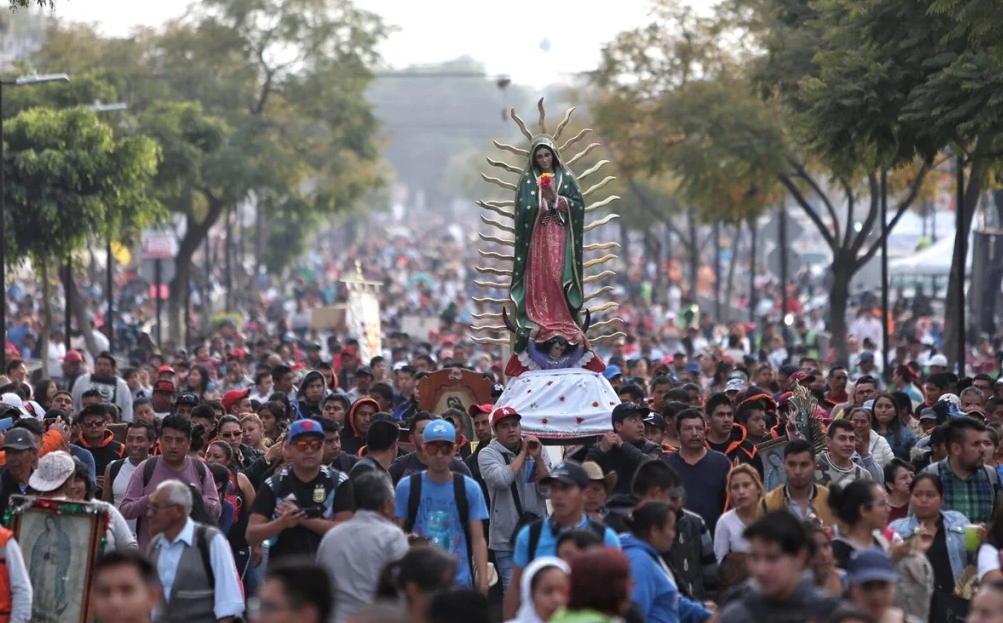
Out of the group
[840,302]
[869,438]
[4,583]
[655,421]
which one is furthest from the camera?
[840,302]

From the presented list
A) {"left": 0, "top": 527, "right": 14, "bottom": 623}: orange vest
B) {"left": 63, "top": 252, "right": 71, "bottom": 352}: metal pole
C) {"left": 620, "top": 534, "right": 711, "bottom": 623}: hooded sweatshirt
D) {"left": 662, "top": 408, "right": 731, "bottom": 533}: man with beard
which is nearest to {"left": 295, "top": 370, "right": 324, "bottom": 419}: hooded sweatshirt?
{"left": 662, "top": 408, "right": 731, "bottom": 533}: man with beard

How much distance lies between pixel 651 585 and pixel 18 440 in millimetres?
4198

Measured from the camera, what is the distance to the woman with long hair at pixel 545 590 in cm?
749

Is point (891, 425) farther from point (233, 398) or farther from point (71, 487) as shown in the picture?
point (71, 487)

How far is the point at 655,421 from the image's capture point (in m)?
13.9

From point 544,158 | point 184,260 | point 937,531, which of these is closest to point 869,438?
point 937,531

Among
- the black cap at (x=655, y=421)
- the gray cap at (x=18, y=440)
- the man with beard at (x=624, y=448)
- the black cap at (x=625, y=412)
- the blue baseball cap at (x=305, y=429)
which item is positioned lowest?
the black cap at (x=655, y=421)

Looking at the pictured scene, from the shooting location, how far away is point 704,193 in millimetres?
31891

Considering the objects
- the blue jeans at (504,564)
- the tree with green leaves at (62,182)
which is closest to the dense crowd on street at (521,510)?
the blue jeans at (504,564)

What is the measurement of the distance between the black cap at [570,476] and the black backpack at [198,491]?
5.79 feet

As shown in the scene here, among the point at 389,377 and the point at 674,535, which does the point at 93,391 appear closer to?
the point at 389,377

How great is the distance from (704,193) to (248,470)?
2014cm

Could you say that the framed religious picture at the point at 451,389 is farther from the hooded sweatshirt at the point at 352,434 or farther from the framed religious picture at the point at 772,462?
the framed religious picture at the point at 772,462

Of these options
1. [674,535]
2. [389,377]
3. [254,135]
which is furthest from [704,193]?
[674,535]
